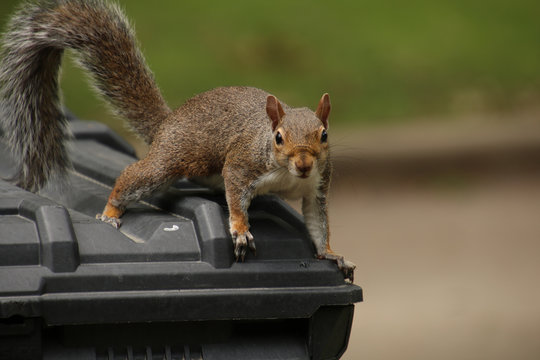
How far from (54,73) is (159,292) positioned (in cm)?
113

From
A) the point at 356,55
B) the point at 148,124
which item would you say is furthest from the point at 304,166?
the point at 356,55

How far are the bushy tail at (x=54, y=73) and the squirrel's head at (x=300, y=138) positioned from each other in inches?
24.8

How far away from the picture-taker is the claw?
1773 mm

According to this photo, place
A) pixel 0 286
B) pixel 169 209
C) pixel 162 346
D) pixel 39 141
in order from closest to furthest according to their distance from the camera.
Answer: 1. pixel 0 286
2. pixel 162 346
3. pixel 169 209
4. pixel 39 141

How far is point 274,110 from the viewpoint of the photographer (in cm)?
216

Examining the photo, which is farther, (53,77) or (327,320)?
(53,77)

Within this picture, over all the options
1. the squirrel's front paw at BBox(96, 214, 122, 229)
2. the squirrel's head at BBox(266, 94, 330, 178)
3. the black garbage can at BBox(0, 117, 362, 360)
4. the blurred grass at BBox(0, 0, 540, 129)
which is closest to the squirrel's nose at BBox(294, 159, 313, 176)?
the squirrel's head at BBox(266, 94, 330, 178)

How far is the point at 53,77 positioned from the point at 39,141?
0.63 feet

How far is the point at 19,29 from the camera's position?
2.50 meters

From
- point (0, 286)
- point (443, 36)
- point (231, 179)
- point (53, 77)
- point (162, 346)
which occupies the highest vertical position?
point (443, 36)

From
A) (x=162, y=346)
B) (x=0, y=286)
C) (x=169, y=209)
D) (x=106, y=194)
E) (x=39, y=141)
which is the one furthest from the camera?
(x=39, y=141)

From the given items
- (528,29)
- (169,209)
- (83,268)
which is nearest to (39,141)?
(169,209)

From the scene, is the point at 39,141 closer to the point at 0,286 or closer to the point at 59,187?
the point at 59,187

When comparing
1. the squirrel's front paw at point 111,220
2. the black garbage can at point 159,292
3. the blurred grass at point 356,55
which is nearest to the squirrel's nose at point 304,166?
the black garbage can at point 159,292
